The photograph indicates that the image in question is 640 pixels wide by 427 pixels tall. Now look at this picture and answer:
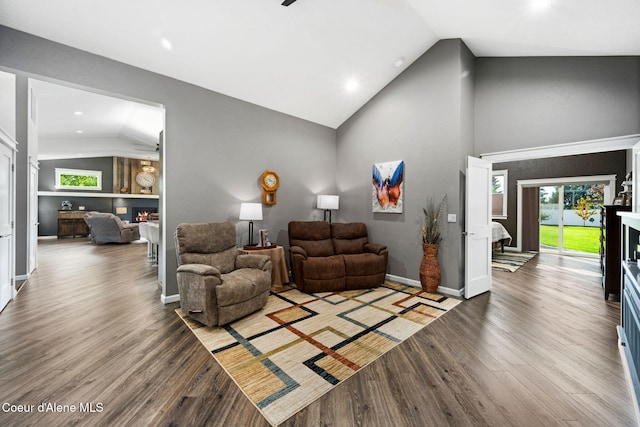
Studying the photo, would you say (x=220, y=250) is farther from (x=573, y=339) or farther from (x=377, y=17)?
(x=573, y=339)

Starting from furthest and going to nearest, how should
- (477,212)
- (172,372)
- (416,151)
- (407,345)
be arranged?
1. (416,151)
2. (477,212)
3. (407,345)
4. (172,372)

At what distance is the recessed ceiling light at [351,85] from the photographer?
13.8 ft

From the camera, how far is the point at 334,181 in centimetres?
538

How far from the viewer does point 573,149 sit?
3.36m

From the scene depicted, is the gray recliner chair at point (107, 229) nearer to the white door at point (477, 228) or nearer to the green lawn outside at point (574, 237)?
the white door at point (477, 228)

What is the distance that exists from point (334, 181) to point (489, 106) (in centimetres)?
281

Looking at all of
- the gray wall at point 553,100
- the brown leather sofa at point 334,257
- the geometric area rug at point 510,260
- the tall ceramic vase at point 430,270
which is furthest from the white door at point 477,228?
the geometric area rug at point 510,260

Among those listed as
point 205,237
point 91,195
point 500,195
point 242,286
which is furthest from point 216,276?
point 91,195

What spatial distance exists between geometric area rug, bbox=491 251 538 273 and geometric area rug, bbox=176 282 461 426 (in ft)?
9.39

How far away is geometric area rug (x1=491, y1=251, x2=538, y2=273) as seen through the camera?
552 cm

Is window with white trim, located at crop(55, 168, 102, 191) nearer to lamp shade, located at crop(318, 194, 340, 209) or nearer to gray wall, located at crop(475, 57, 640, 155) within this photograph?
lamp shade, located at crop(318, 194, 340, 209)

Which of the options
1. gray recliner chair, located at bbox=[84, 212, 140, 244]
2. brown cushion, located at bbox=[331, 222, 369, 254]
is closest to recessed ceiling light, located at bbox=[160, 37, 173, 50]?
brown cushion, located at bbox=[331, 222, 369, 254]

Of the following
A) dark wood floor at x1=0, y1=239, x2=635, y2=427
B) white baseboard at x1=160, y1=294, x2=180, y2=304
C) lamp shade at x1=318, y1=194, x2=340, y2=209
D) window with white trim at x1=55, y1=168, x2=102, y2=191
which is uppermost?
window with white trim at x1=55, y1=168, x2=102, y2=191

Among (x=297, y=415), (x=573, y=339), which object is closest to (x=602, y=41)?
(x=573, y=339)
